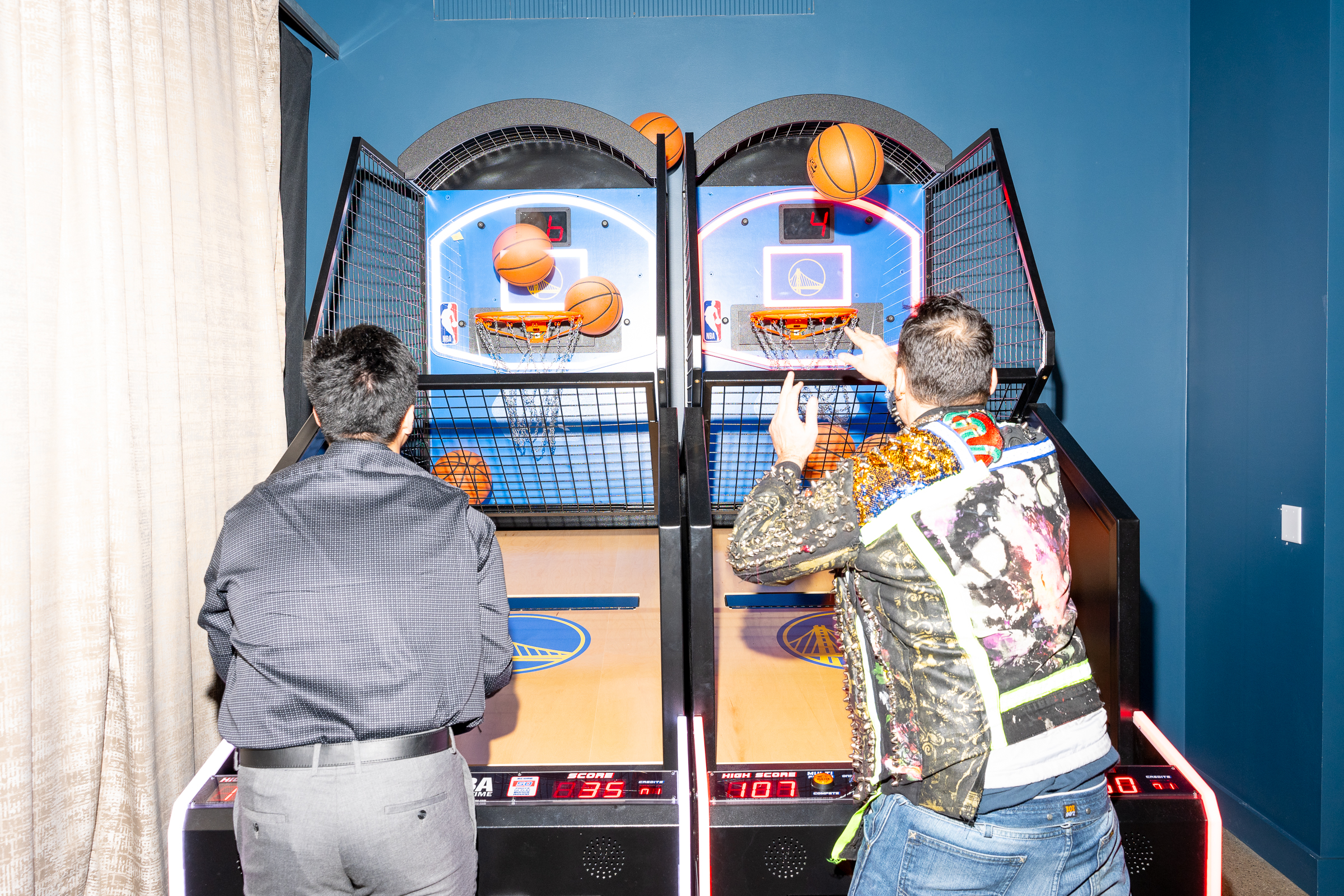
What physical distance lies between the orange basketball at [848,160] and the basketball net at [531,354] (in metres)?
0.98

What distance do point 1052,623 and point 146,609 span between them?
210 centimetres

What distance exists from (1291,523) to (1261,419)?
395 millimetres

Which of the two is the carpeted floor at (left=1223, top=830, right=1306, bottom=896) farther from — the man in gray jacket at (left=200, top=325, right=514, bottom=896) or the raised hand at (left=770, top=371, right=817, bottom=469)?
the man in gray jacket at (left=200, top=325, right=514, bottom=896)

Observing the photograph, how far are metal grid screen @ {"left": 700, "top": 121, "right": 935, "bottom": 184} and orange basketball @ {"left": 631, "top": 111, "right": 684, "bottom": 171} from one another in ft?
0.52

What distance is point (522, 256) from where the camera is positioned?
268 centimetres

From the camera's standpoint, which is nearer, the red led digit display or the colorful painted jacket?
the colorful painted jacket

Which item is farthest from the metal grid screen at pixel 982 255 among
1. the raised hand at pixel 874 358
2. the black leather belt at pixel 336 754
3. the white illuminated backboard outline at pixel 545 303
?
the black leather belt at pixel 336 754

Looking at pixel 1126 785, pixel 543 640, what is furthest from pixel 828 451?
pixel 1126 785

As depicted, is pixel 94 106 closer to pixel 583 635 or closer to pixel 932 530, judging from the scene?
pixel 583 635

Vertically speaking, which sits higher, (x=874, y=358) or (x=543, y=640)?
(x=874, y=358)

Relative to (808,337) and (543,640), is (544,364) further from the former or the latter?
(543,640)

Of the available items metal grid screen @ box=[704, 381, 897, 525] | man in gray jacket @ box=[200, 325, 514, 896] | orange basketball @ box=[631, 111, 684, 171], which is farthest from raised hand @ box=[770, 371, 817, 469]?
orange basketball @ box=[631, 111, 684, 171]

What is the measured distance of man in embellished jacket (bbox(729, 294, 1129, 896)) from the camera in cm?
110

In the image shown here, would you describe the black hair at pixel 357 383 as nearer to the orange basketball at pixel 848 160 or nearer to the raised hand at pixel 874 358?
the raised hand at pixel 874 358
